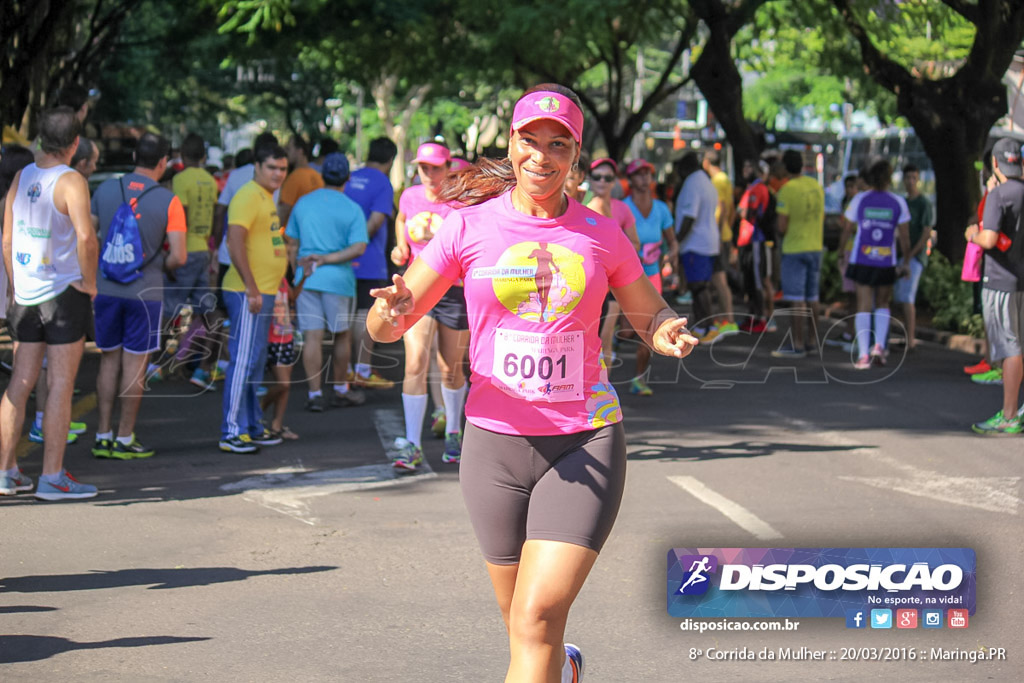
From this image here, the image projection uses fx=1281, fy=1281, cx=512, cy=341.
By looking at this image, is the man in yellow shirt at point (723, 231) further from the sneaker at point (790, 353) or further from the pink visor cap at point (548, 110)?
the pink visor cap at point (548, 110)

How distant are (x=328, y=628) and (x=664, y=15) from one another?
20.3 metres

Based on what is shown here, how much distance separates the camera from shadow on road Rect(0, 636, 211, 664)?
15.7 feet

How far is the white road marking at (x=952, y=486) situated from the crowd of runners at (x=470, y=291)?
1.64 m

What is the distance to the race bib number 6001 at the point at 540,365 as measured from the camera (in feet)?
12.6

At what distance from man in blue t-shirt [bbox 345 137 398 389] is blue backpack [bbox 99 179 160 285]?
2.70 meters

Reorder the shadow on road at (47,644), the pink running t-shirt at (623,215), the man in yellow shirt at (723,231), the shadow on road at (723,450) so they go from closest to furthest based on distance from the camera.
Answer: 1. the shadow on road at (47,644)
2. the shadow on road at (723,450)
3. the pink running t-shirt at (623,215)
4. the man in yellow shirt at (723,231)

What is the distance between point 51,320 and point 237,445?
1944 millimetres

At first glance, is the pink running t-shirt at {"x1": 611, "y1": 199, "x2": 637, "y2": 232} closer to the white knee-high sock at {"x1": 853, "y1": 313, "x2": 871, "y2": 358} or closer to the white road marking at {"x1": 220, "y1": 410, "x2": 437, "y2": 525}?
the white road marking at {"x1": 220, "y1": 410, "x2": 437, "y2": 525}

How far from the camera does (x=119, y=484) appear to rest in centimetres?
773

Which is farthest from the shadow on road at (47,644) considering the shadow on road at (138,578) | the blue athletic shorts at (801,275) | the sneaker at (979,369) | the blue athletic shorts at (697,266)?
the blue athletic shorts at (801,275)

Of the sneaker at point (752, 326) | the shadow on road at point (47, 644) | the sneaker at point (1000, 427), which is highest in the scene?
the sneaker at point (1000, 427)

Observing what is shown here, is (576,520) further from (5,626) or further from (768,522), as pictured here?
(768,522)

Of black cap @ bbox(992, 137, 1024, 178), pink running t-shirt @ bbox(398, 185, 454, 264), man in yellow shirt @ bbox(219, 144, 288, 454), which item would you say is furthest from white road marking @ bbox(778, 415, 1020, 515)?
man in yellow shirt @ bbox(219, 144, 288, 454)

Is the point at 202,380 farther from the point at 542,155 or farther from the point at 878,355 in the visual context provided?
the point at 542,155
